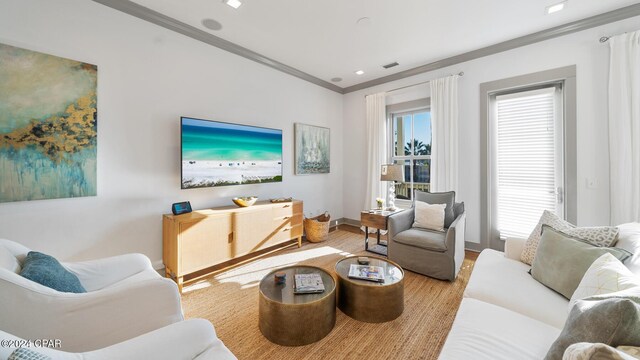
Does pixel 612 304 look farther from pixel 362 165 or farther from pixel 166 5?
pixel 362 165

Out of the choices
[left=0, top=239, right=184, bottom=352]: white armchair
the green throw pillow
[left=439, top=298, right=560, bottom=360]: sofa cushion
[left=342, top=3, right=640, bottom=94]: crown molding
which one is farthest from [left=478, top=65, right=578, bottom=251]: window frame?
the green throw pillow

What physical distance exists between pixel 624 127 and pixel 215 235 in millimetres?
4449

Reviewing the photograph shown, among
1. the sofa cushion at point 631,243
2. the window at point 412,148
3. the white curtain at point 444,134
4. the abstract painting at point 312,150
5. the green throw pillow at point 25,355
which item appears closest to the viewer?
the green throw pillow at point 25,355

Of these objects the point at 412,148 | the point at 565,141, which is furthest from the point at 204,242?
the point at 565,141

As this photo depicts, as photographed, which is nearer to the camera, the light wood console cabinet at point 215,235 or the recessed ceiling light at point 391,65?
the light wood console cabinet at point 215,235

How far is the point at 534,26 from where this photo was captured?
2.87m

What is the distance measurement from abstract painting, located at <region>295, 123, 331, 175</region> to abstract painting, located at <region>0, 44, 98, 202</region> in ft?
8.53

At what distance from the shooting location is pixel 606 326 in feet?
2.54

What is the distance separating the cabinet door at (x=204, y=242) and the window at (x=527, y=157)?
11.9 feet

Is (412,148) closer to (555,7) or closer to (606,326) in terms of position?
(555,7)

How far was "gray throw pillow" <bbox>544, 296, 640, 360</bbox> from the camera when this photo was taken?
2.46 ft

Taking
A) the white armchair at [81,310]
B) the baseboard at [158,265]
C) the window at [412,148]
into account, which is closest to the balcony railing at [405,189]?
the window at [412,148]

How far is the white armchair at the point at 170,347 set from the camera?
866mm

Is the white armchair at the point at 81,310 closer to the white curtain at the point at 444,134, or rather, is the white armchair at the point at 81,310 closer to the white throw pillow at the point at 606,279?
the white throw pillow at the point at 606,279
